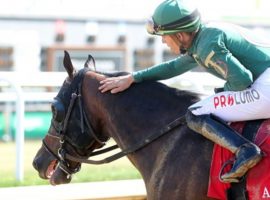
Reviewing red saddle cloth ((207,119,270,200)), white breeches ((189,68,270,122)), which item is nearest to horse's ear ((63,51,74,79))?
white breeches ((189,68,270,122))

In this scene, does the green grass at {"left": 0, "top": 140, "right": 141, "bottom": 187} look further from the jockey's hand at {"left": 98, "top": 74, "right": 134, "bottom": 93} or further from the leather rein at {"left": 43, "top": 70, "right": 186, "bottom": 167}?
the jockey's hand at {"left": 98, "top": 74, "right": 134, "bottom": 93}

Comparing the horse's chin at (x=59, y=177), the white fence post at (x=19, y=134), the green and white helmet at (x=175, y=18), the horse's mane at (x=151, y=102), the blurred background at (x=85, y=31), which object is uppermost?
the green and white helmet at (x=175, y=18)

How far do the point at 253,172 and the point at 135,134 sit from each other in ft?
3.20

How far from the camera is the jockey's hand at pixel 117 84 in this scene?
14.9 ft

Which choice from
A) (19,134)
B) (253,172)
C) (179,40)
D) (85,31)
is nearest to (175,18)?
(179,40)

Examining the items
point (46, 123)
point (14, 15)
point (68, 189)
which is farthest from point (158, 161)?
point (14, 15)

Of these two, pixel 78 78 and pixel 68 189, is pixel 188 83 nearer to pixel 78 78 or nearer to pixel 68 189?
pixel 68 189

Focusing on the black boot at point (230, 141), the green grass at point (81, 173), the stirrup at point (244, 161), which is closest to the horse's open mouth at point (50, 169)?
the black boot at point (230, 141)

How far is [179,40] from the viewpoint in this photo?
4047 mm

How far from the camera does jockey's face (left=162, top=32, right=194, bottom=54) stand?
4020 millimetres

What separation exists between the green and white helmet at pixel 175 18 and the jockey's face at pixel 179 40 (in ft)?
0.16

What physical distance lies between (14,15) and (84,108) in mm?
15418

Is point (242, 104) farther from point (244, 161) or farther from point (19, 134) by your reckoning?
point (19, 134)

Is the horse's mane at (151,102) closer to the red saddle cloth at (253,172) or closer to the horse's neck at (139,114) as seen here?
the horse's neck at (139,114)
